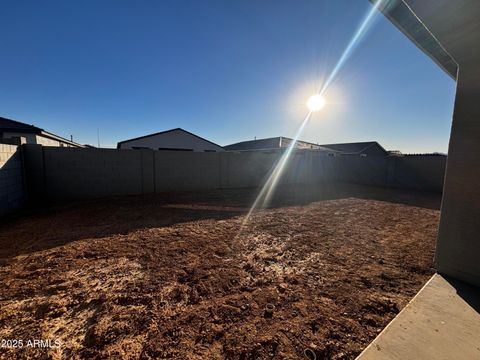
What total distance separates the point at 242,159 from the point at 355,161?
26.9 feet

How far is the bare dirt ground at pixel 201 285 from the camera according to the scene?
1650 millimetres

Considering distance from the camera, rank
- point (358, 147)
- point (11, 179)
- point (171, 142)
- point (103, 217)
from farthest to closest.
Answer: point (358, 147)
point (171, 142)
point (11, 179)
point (103, 217)

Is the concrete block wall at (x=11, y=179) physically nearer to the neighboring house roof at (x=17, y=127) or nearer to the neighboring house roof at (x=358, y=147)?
the neighboring house roof at (x=17, y=127)

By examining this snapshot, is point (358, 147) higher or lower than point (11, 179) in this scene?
higher

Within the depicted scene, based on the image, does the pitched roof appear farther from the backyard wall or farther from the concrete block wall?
the concrete block wall

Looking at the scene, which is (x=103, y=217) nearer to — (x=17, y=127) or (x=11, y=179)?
(x=11, y=179)

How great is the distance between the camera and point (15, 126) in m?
10.0

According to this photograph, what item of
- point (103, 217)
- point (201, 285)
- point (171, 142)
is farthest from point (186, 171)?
point (171, 142)

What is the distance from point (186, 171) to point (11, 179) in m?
5.00

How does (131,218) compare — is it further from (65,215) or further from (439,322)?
(439,322)

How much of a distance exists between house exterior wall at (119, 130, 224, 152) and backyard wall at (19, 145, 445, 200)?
7626 mm

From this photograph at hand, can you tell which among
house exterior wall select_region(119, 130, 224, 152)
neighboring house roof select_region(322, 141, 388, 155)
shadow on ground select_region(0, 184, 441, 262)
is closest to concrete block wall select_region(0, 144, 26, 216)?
shadow on ground select_region(0, 184, 441, 262)

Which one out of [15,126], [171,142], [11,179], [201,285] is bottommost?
[201,285]

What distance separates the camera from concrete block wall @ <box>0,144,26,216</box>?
192 inches
